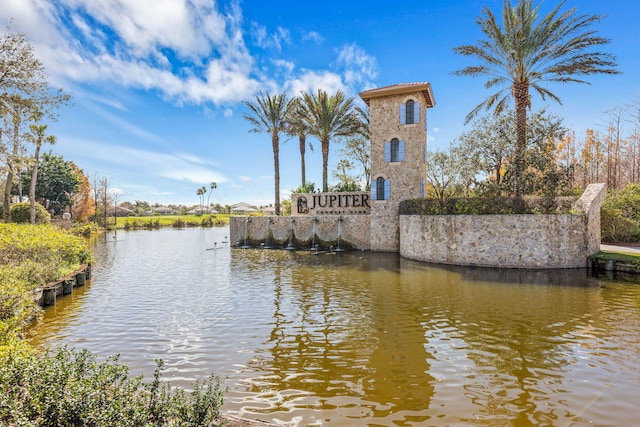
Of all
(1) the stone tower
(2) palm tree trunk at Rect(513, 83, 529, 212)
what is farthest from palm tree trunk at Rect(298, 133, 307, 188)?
(2) palm tree trunk at Rect(513, 83, 529, 212)

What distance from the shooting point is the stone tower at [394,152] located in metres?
25.1

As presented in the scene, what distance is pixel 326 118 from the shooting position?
32.9 m

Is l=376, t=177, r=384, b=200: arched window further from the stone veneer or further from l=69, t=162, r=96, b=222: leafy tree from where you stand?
l=69, t=162, r=96, b=222: leafy tree

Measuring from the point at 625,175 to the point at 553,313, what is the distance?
3880 cm

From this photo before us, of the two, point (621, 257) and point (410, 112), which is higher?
point (410, 112)

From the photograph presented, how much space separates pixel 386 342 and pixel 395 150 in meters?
19.4

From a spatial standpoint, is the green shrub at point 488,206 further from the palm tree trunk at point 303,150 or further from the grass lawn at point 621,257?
the palm tree trunk at point 303,150

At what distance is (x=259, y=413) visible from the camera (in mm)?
5426

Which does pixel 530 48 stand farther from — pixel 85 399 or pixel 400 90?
pixel 85 399

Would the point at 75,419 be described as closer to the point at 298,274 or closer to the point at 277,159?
the point at 298,274

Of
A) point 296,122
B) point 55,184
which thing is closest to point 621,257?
point 296,122

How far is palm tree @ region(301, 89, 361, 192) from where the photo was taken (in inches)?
1298

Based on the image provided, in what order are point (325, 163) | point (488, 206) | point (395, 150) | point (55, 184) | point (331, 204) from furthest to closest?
point (55, 184) → point (325, 163) → point (331, 204) → point (395, 150) → point (488, 206)

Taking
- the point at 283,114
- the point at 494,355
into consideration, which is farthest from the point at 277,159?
the point at 494,355
